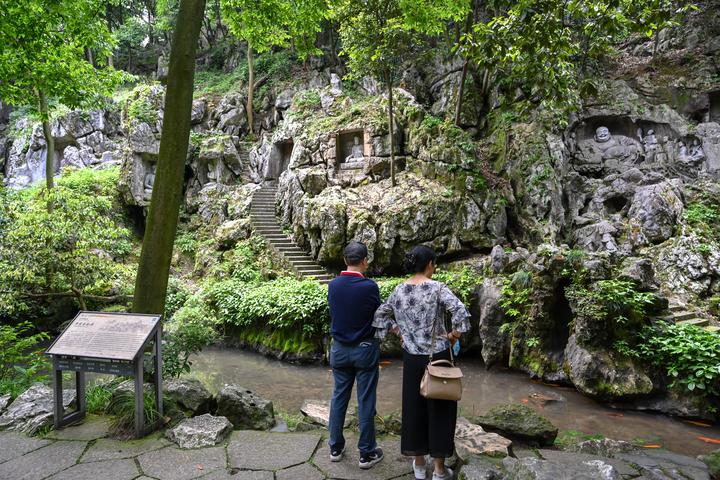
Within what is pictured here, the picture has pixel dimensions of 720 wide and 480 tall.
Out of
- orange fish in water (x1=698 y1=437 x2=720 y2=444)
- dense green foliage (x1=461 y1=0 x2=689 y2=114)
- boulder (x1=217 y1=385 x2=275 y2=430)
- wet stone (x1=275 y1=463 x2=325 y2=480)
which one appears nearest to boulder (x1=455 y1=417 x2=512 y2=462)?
wet stone (x1=275 y1=463 x2=325 y2=480)

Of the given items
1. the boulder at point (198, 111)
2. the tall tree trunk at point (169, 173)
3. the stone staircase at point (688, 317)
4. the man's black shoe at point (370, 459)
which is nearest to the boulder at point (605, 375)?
the stone staircase at point (688, 317)

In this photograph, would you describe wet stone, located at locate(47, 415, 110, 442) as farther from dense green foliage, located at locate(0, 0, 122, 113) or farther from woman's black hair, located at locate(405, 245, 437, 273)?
dense green foliage, located at locate(0, 0, 122, 113)

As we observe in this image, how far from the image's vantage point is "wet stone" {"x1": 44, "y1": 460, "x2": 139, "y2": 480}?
9.93 feet

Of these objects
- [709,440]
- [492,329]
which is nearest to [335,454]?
[709,440]

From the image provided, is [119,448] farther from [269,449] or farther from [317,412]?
[317,412]

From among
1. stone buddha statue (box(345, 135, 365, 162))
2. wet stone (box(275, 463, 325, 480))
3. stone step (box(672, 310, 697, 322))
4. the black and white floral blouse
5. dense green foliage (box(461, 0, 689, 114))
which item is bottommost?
stone step (box(672, 310, 697, 322))

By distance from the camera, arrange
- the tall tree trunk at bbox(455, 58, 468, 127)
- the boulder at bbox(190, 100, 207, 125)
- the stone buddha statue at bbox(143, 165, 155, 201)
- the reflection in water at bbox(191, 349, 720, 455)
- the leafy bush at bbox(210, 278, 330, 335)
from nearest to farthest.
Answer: the reflection in water at bbox(191, 349, 720, 455) < the leafy bush at bbox(210, 278, 330, 335) < the tall tree trunk at bbox(455, 58, 468, 127) < the stone buddha statue at bbox(143, 165, 155, 201) < the boulder at bbox(190, 100, 207, 125)

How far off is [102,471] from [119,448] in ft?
1.20

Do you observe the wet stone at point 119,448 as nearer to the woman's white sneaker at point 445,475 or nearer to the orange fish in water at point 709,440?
the woman's white sneaker at point 445,475

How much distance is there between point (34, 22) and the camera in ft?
20.7

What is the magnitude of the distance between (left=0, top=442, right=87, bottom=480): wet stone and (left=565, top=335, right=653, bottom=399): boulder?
25.0 ft

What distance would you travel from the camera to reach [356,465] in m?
3.16

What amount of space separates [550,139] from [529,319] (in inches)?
324

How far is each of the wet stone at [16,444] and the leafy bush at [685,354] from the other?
881 cm
